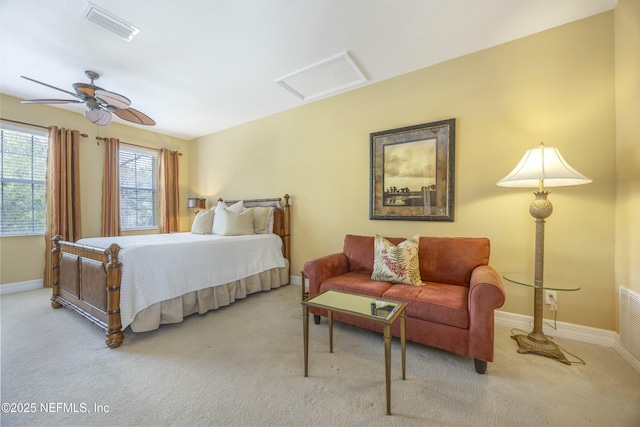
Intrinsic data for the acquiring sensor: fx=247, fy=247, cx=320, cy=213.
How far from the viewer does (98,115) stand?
2.65m

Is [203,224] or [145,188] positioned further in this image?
[145,188]

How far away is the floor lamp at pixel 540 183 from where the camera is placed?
173 centimetres

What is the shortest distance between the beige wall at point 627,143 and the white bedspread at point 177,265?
335 centimetres

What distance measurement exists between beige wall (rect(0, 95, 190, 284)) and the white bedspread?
5.45 ft

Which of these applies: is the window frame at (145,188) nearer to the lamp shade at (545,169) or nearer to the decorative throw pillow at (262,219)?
the decorative throw pillow at (262,219)

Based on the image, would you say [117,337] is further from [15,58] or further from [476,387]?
[15,58]

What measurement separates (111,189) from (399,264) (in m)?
4.63

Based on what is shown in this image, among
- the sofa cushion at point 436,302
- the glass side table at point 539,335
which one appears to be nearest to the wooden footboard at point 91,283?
the sofa cushion at point 436,302

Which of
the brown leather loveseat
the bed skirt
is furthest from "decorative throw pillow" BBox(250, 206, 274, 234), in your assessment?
the brown leather loveseat

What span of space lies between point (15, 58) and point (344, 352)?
4.21m

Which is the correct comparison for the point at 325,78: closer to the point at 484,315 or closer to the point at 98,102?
the point at 98,102

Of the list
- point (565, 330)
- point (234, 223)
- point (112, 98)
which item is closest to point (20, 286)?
point (234, 223)

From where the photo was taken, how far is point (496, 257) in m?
2.36

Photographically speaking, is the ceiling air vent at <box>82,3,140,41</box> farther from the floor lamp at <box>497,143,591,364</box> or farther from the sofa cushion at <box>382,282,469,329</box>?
the floor lamp at <box>497,143,591,364</box>
